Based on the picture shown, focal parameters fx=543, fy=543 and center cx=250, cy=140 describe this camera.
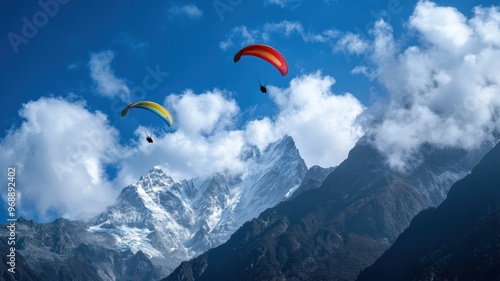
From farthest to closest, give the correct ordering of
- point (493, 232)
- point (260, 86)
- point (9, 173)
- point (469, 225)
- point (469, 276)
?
point (469, 225) → point (493, 232) → point (469, 276) → point (9, 173) → point (260, 86)

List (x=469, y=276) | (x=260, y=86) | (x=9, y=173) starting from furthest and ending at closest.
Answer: (x=469, y=276), (x=9, y=173), (x=260, y=86)

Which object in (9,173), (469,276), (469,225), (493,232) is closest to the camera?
(9,173)

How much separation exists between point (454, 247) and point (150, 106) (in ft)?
426

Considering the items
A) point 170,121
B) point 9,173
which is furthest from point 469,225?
point 9,173

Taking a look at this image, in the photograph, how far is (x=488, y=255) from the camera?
6102 inches

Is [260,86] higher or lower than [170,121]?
lower

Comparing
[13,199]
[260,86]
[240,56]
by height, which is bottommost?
[260,86]

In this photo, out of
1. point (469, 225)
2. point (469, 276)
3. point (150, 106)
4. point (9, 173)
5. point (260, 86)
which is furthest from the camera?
point (469, 225)

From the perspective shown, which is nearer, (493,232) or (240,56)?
(240,56)

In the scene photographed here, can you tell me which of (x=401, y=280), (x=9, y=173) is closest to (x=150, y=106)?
(x=9, y=173)

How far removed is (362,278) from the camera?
655ft

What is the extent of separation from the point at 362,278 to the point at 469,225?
43789 millimetres

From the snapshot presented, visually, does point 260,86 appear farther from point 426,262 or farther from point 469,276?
point 426,262

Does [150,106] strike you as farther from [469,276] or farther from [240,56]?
[469,276]
